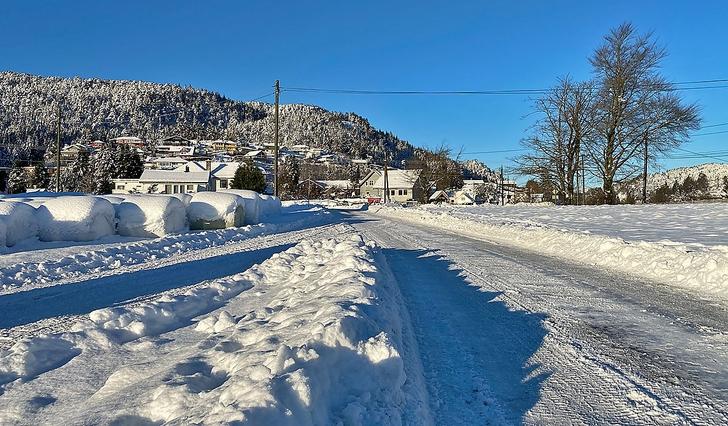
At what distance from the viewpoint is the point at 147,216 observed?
16266mm

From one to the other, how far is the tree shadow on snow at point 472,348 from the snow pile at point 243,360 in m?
0.40

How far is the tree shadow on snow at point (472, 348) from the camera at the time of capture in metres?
3.85

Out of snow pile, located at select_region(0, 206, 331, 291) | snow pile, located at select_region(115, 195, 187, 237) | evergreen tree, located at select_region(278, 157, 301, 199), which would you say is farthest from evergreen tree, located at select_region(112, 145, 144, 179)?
snow pile, located at select_region(0, 206, 331, 291)

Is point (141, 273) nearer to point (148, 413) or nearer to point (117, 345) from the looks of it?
point (117, 345)

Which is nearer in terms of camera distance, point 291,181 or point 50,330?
point 50,330

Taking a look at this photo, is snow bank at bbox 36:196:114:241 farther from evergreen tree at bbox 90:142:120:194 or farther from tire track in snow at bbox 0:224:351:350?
evergreen tree at bbox 90:142:120:194

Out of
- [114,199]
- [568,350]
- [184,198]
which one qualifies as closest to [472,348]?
[568,350]

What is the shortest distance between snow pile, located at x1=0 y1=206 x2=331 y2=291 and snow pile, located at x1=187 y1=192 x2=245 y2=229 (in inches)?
71.4

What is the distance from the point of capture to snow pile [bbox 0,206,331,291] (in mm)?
9180

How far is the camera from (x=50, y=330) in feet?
18.7

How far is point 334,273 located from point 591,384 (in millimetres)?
4404

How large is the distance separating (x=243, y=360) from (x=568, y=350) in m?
3.11


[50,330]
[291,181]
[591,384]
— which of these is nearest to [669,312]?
[591,384]

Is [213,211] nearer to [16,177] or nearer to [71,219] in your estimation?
[71,219]
